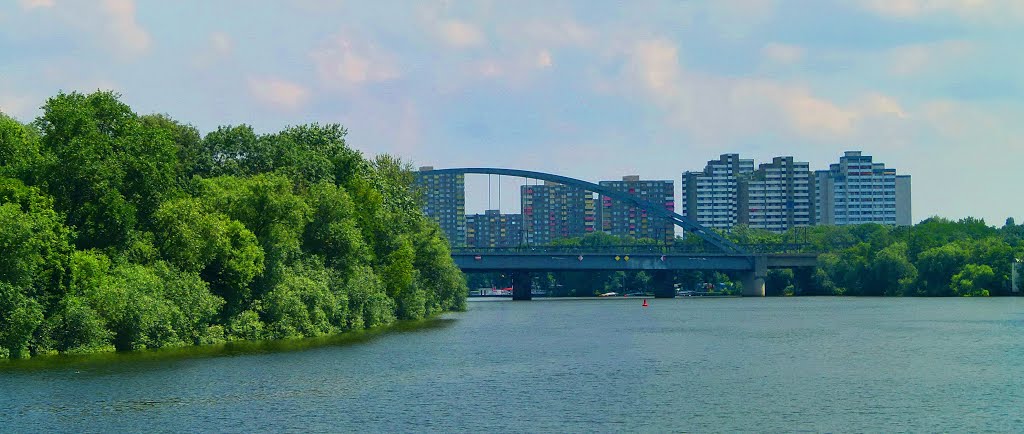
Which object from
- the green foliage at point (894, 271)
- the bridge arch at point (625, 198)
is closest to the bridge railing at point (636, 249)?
the bridge arch at point (625, 198)

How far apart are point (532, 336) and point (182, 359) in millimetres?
26395

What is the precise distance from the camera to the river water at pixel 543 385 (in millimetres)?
34969

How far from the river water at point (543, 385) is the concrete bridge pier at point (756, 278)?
314 feet

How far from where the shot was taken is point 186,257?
5988 cm

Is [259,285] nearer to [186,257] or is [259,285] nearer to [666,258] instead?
[186,257]

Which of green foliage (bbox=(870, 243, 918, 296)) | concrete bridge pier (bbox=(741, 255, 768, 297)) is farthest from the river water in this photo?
concrete bridge pier (bbox=(741, 255, 768, 297))

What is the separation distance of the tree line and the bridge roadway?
70312mm

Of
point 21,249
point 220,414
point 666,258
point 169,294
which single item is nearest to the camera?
point 220,414

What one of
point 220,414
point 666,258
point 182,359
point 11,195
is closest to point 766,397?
point 220,414

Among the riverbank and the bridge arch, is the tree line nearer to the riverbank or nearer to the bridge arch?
the riverbank

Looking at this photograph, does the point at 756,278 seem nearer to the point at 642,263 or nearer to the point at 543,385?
the point at 642,263

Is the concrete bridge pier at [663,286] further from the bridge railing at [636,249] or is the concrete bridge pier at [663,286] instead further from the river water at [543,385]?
the river water at [543,385]

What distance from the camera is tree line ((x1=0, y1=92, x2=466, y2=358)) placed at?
51.4 metres

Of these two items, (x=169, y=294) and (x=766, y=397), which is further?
(x=169, y=294)
